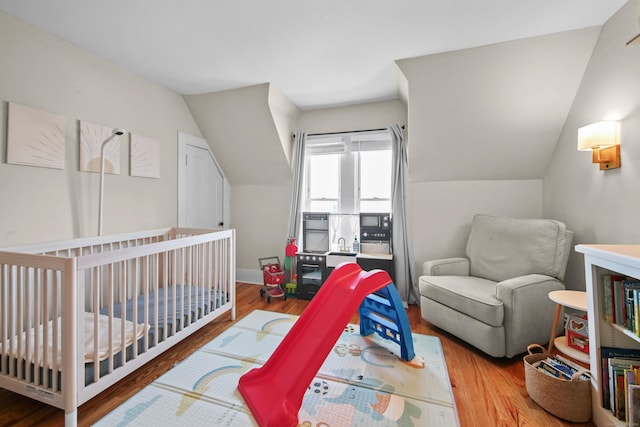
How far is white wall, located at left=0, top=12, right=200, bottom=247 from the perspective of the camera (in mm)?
1828

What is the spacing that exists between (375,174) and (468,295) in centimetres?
182

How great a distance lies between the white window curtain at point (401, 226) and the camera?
3.08 m

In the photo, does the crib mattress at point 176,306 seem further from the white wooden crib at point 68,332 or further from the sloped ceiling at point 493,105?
the sloped ceiling at point 493,105

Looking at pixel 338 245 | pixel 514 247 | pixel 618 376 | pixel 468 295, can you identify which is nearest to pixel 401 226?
pixel 338 245

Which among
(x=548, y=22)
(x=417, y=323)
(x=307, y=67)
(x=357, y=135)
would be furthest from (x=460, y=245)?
(x=307, y=67)

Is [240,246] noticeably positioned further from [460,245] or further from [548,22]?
[548,22]

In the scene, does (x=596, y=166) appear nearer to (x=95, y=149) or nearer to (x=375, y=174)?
(x=375, y=174)

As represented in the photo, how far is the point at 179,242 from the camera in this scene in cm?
201

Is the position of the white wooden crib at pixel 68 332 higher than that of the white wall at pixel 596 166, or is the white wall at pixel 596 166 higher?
the white wall at pixel 596 166

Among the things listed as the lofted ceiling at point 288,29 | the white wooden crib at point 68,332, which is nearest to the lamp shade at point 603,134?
the lofted ceiling at point 288,29

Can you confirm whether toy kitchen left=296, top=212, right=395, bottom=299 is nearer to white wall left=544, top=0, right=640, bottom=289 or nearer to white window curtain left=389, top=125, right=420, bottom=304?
white window curtain left=389, top=125, right=420, bottom=304

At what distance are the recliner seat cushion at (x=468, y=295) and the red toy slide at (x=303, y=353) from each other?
0.77m

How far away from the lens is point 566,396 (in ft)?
4.58

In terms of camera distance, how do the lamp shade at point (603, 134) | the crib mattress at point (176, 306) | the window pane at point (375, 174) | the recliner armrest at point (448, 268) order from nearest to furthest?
the lamp shade at point (603, 134) < the crib mattress at point (176, 306) < the recliner armrest at point (448, 268) < the window pane at point (375, 174)
